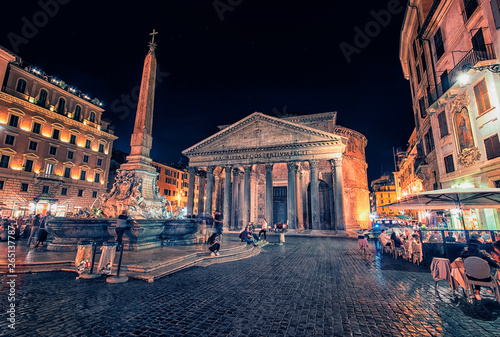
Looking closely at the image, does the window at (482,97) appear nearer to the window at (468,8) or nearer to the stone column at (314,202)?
the window at (468,8)

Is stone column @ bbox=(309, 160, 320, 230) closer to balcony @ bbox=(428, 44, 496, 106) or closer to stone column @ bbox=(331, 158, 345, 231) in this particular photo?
stone column @ bbox=(331, 158, 345, 231)

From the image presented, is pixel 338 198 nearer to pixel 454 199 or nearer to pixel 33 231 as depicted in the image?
pixel 454 199

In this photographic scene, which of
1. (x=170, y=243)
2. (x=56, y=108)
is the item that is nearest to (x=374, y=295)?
(x=170, y=243)

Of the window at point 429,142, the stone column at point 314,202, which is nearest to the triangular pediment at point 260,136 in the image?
the stone column at point 314,202

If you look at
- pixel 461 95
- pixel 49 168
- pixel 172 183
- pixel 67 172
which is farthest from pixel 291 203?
pixel 172 183

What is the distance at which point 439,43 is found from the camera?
16094 millimetres

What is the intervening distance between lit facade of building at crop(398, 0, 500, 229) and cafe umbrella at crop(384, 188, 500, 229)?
169 inches

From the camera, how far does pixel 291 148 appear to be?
80.3 ft

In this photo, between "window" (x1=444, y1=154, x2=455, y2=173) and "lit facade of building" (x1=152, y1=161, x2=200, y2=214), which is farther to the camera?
"lit facade of building" (x1=152, y1=161, x2=200, y2=214)

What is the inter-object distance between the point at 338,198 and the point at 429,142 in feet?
29.0

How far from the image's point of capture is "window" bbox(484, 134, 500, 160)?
1117 centimetres

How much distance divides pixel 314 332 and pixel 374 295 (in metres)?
2.46

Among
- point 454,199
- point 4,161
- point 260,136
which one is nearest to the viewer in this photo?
point 454,199

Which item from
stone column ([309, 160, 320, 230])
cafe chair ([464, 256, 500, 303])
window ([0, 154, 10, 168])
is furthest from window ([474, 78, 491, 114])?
window ([0, 154, 10, 168])
